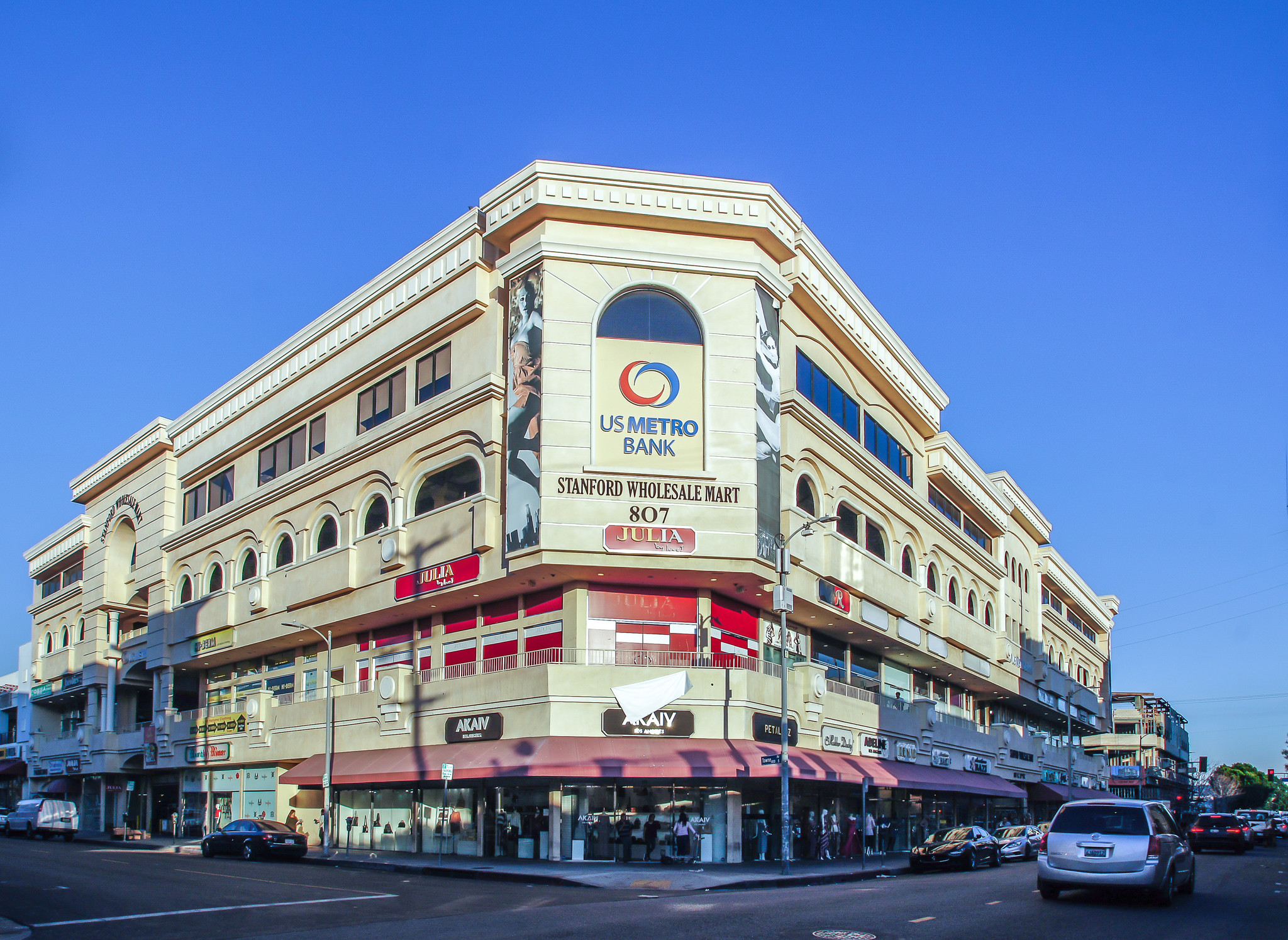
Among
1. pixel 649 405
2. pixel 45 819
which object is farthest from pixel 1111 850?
pixel 45 819

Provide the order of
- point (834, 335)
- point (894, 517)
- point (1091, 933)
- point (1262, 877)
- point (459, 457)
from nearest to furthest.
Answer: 1. point (1091, 933)
2. point (1262, 877)
3. point (459, 457)
4. point (834, 335)
5. point (894, 517)

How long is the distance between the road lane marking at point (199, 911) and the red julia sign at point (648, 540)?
49.0 ft

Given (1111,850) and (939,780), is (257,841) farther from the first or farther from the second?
(939,780)

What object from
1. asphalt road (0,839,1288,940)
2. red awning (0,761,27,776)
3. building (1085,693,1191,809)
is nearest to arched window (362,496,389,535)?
asphalt road (0,839,1288,940)

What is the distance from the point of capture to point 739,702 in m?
35.3

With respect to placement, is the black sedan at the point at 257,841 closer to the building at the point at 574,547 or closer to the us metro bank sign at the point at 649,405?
the building at the point at 574,547

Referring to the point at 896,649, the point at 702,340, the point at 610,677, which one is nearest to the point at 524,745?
the point at 610,677

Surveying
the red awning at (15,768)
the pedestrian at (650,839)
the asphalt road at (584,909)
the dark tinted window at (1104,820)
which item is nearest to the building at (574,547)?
the pedestrian at (650,839)

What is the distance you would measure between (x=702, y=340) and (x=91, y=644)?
5049 cm

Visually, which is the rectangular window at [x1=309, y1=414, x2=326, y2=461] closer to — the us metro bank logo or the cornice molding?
the cornice molding

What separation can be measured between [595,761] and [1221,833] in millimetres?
25619

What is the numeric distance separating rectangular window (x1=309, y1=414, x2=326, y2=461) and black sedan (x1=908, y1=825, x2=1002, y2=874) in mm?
Result: 30065

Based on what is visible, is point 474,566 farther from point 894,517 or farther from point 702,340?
point 894,517

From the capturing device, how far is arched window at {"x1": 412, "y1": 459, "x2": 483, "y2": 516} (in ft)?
131
